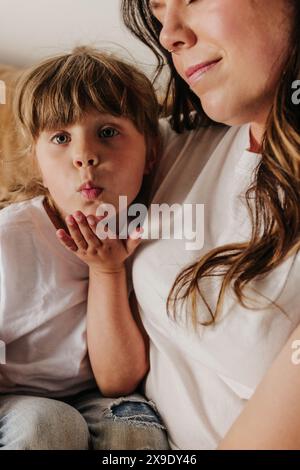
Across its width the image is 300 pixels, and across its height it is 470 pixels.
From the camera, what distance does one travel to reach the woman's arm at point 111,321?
0.85 m

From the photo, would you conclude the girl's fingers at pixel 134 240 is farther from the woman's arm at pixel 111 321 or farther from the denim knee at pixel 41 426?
the denim knee at pixel 41 426

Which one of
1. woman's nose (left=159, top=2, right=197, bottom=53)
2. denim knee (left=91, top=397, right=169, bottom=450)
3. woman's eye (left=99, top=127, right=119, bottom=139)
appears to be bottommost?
denim knee (left=91, top=397, right=169, bottom=450)

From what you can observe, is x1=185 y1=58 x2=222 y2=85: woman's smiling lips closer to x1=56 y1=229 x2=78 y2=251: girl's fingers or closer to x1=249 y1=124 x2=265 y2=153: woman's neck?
x1=249 y1=124 x2=265 y2=153: woman's neck

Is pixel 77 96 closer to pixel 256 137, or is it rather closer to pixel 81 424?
pixel 256 137

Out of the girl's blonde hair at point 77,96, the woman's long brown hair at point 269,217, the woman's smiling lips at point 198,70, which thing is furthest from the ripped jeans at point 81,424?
the woman's smiling lips at point 198,70

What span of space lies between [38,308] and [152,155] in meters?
0.28

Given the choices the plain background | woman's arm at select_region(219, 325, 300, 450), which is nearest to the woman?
woman's arm at select_region(219, 325, 300, 450)

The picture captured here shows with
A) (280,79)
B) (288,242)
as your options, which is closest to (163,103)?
(280,79)

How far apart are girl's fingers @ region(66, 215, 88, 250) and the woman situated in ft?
0.26

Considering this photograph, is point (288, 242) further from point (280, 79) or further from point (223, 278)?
point (280, 79)

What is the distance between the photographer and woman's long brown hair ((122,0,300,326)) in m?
0.74

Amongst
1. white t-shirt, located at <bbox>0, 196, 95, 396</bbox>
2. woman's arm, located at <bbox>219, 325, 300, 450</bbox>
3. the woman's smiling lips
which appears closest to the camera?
woman's arm, located at <bbox>219, 325, 300, 450</bbox>

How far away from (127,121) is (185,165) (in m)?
0.11

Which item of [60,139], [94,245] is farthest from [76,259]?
[60,139]
